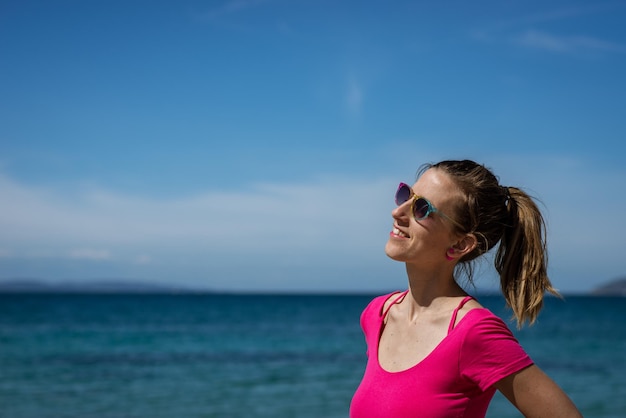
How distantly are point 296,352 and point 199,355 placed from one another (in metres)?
3.18

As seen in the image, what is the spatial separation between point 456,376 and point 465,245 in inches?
18.0

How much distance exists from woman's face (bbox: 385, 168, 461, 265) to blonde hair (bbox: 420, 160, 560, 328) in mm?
31

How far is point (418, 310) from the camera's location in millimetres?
2439

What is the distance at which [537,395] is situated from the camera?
2.05 m

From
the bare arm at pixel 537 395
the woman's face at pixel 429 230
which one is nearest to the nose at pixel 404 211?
the woman's face at pixel 429 230

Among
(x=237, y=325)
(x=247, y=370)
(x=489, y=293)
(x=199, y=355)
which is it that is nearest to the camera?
(x=489, y=293)

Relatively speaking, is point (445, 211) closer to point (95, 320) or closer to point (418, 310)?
point (418, 310)

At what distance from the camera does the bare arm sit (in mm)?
2037

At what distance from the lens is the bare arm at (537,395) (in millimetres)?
2037

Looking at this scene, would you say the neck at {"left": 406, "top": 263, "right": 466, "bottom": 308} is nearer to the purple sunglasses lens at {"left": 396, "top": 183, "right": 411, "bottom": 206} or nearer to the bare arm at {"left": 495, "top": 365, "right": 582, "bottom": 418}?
the purple sunglasses lens at {"left": 396, "top": 183, "right": 411, "bottom": 206}

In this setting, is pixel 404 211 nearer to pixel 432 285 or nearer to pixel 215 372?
pixel 432 285

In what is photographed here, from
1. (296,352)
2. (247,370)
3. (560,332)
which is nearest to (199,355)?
(296,352)

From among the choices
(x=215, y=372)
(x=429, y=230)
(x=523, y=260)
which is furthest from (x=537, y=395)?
(x=215, y=372)

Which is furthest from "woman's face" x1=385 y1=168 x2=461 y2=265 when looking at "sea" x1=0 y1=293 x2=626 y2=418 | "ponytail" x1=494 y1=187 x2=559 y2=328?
"sea" x1=0 y1=293 x2=626 y2=418
